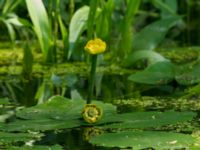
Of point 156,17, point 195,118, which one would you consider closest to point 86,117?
point 195,118

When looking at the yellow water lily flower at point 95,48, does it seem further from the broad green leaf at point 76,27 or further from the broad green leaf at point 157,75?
the broad green leaf at point 76,27

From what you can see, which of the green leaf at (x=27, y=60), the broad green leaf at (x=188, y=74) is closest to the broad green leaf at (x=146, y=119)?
the broad green leaf at (x=188, y=74)

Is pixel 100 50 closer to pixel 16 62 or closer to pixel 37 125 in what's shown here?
pixel 37 125

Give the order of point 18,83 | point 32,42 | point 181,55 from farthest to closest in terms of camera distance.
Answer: point 32,42 < point 181,55 < point 18,83

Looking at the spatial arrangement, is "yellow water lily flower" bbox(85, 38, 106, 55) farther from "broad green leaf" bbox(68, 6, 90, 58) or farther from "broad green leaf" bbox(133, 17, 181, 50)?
"broad green leaf" bbox(133, 17, 181, 50)

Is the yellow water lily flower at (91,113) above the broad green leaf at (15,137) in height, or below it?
above
